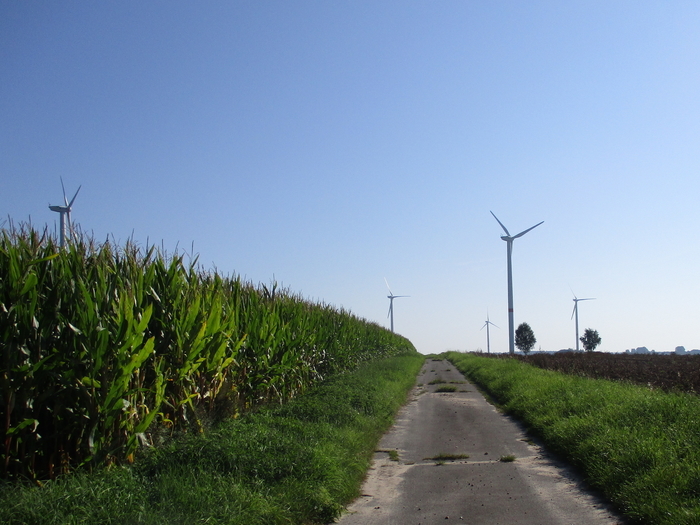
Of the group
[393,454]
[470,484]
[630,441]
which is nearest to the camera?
[470,484]

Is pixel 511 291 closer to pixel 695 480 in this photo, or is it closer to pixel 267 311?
pixel 267 311

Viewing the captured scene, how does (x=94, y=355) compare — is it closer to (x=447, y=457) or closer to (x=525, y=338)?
(x=447, y=457)

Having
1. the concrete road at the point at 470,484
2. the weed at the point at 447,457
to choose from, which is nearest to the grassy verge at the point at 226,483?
the concrete road at the point at 470,484

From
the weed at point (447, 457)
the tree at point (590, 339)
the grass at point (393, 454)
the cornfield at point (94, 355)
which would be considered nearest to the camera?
the cornfield at point (94, 355)

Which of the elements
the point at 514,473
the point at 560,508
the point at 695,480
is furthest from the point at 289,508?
the point at 695,480

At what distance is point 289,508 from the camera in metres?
5.55

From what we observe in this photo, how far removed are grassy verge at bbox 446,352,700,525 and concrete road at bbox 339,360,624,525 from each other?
0.98 ft

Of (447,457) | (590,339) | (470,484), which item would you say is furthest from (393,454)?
(590,339)

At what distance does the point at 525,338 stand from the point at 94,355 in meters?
87.4

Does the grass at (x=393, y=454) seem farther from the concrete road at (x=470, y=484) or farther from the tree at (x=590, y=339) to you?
the tree at (x=590, y=339)

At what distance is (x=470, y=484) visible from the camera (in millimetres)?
6930

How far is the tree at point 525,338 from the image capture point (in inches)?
3442

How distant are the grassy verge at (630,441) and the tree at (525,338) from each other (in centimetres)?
7761

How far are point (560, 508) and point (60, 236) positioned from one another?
643 centimetres
